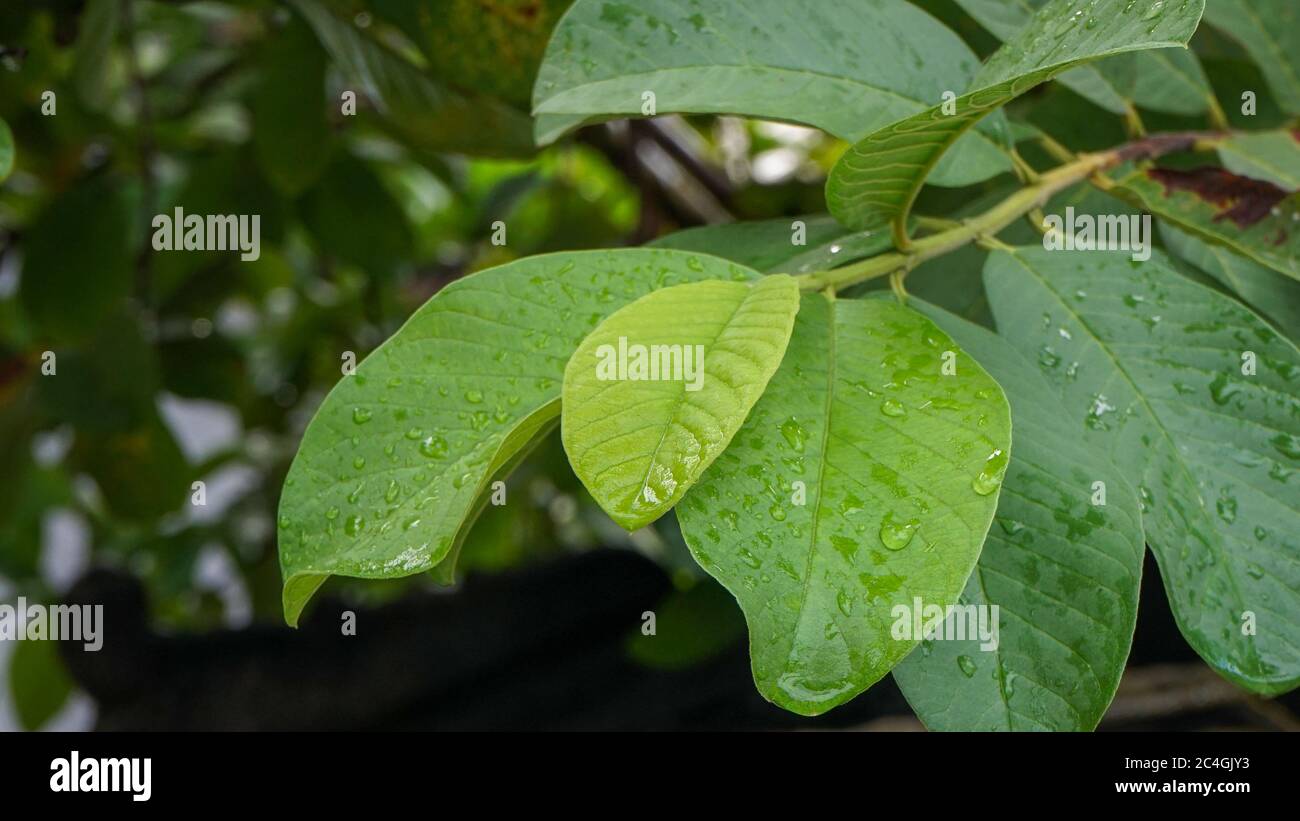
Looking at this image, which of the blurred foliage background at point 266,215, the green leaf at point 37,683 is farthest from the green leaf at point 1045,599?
the green leaf at point 37,683

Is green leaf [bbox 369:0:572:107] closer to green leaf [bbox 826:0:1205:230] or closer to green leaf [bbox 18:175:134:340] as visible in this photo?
green leaf [bbox 826:0:1205:230]

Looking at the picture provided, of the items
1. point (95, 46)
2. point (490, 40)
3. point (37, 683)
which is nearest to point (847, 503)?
point (490, 40)

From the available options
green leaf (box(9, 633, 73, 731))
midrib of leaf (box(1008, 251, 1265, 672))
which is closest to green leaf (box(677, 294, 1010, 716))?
midrib of leaf (box(1008, 251, 1265, 672))

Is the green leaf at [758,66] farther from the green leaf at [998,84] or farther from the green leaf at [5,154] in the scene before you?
the green leaf at [5,154]

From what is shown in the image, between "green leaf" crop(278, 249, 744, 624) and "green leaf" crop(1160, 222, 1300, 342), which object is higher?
"green leaf" crop(1160, 222, 1300, 342)

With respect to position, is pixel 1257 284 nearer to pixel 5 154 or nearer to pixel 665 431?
pixel 665 431

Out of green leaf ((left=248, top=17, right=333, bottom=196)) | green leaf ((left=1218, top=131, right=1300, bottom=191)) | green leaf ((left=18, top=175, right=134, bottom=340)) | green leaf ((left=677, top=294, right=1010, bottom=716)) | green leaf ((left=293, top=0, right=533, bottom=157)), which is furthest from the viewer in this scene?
green leaf ((left=18, top=175, right=134, bottom=340))
